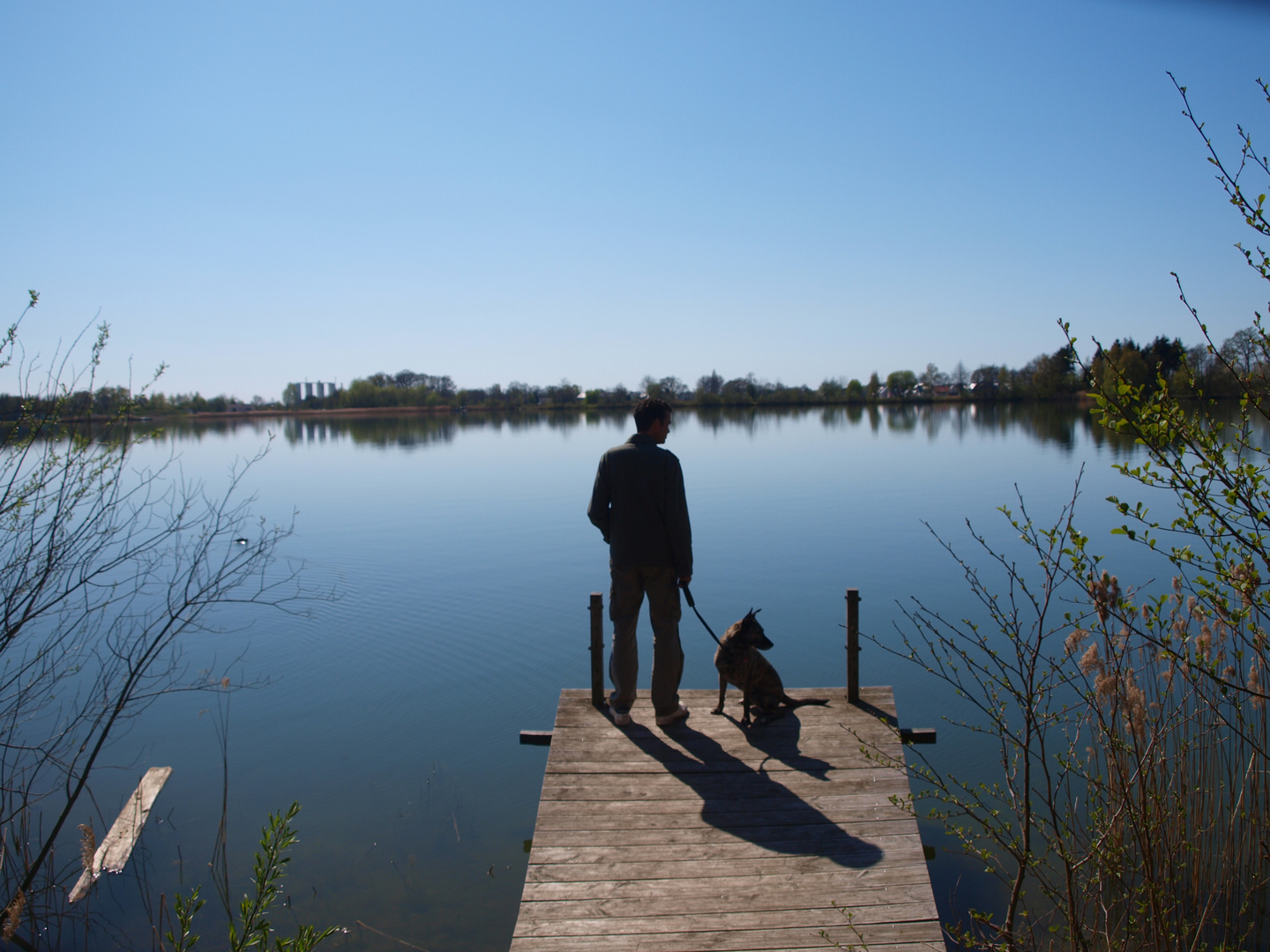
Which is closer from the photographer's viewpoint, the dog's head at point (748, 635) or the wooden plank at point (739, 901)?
the wooden plank at point (739, 901)

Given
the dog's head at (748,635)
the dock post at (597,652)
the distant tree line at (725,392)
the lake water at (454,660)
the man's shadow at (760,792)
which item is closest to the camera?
the man's shadow at (760,792)

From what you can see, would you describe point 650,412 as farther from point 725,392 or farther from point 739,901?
point 725,392

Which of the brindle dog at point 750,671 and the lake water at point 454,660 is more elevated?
the brindle dog at point 750,671

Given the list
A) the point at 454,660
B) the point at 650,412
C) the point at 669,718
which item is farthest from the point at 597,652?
the point at 454,660

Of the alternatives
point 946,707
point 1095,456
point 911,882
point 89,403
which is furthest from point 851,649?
point 1095,456

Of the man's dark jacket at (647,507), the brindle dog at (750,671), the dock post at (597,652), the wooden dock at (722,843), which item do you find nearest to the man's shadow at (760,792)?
the wooden dock at (722,843)

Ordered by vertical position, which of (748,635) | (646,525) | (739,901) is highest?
(646,525)

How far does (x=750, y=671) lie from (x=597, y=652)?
1148mm

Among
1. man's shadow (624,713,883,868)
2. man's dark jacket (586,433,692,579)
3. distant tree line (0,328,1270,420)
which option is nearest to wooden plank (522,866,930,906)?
man's shadow (624,713,883,868)

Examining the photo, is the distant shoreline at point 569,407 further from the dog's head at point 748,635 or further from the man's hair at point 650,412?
the man's hair at point 650,412

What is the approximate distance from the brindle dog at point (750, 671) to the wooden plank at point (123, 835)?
163 inches

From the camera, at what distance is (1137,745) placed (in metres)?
2.67

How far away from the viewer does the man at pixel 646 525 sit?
5094 mm

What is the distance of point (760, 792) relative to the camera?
4.69m
